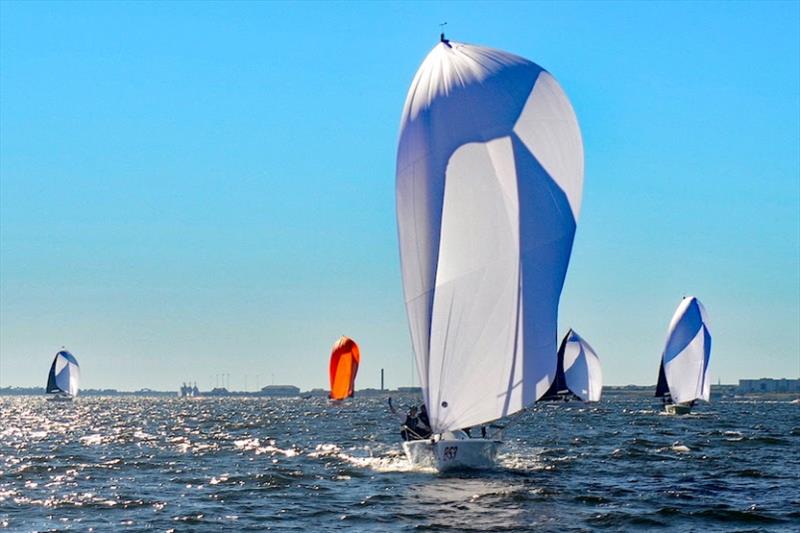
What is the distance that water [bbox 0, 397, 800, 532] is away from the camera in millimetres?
25594

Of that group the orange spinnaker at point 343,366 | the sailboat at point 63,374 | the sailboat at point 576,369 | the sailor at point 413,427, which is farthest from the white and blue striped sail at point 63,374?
the sailor at point 413,427

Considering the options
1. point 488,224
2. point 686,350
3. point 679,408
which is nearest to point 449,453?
point 488,224

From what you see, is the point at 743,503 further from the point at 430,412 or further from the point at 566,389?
the point at 566,389

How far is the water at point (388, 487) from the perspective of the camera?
2559 cm

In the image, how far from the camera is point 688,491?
101ft

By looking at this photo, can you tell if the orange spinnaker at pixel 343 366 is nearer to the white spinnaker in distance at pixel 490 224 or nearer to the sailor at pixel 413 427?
the sailor at pixel 413 427

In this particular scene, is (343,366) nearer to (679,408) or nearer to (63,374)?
(679,408)

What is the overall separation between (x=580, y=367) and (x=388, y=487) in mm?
89577

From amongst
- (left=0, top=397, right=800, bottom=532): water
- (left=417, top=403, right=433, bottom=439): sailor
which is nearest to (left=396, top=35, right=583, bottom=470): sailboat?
(left=0, top=397, right=800, bottom=532): water

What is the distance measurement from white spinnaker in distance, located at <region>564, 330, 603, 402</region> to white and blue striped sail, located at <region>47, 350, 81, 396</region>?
9158 cm

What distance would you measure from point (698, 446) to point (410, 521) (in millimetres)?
26230

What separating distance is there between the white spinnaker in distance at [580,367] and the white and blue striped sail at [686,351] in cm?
2777

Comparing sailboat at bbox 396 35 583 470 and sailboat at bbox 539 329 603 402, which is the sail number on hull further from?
sailboat at bbox 539 329 603 402

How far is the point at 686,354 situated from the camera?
291 ft
